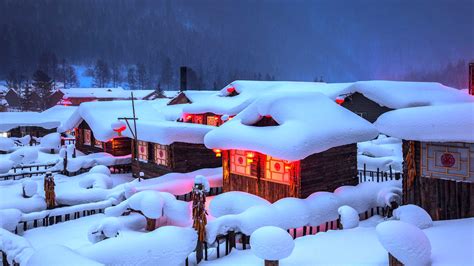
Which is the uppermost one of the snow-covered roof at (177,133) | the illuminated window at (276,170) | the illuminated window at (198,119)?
the illuminated window at (198,119)

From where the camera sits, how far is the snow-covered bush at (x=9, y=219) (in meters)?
14.4

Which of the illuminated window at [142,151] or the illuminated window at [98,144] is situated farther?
the illuminated window at [98,144]

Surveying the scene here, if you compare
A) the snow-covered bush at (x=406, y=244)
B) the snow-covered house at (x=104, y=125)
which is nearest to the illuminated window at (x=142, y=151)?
the snow-covered house at (x=104, y=125)

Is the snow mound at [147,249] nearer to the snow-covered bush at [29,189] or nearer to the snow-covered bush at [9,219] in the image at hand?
the snow-covered bush at [9,219]

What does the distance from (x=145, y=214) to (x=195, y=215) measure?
4571 millimetres

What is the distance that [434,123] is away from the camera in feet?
38.4

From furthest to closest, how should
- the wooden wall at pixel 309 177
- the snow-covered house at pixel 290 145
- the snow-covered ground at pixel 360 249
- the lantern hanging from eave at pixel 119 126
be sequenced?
the lantern hanging from eave at pixel 119 126 → the wooden wall at pixel 309 177 → the snow-covered house at pixel 290 145 → the snow-covered ground at pixel 360 249

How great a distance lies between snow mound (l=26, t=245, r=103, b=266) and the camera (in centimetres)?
712

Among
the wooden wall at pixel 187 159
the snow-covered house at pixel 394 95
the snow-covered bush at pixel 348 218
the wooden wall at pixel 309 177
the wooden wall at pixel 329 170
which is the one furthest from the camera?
the snow-covered house at pixel 394 95

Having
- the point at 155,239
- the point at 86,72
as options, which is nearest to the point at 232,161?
the point at 155,239

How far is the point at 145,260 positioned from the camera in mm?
9242

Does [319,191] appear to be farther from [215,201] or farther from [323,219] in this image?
[215,201]

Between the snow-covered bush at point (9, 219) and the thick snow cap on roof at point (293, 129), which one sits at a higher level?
the thick snow cap on roof at point (293, 129)

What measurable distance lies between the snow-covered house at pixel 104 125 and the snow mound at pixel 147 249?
1692 centimetres
